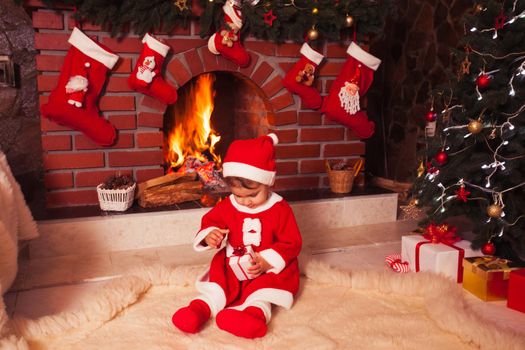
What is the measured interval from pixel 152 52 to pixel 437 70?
2.42 m

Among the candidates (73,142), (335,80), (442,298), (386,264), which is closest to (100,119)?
(73,142)

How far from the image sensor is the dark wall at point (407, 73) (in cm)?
376

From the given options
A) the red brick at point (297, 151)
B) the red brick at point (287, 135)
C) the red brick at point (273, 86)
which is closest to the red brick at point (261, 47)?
the red brick at point (273, 86)

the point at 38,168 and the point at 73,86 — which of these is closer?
the point at 73,86

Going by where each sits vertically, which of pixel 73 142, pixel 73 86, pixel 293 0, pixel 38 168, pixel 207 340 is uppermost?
pixel 293 0

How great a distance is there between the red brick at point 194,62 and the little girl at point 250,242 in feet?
3.42

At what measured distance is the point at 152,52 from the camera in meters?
2.46

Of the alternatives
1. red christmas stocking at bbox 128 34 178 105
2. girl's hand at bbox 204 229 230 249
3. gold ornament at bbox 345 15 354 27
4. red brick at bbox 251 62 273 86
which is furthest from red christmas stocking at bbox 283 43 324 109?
girl's hand at bbox 204 229 230 249

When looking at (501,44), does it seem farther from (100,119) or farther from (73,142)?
(73,142)

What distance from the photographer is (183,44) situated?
2629mm

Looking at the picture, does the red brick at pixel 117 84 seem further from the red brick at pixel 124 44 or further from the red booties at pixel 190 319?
the red booties at pixel 190 319

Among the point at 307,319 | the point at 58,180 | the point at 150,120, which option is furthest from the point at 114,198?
the point at 307,319

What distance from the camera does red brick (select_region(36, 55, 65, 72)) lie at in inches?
94.7

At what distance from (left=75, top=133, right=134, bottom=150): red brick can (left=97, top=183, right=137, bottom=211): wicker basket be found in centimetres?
24
